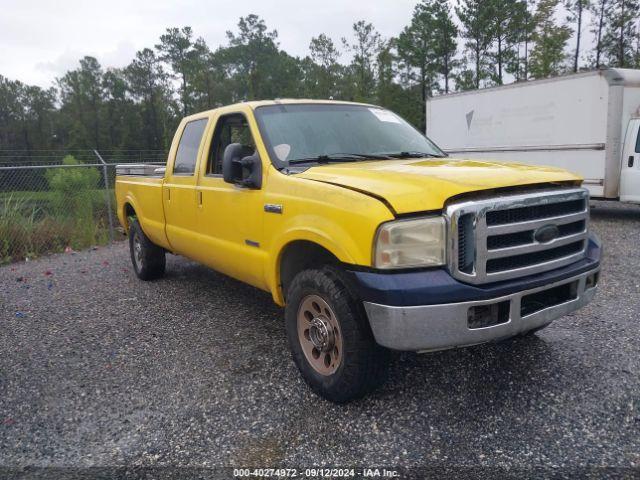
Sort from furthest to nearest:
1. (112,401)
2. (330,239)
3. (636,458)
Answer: (112,401), (330,239), (636,458)

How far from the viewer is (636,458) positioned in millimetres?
2590

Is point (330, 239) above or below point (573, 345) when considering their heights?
above

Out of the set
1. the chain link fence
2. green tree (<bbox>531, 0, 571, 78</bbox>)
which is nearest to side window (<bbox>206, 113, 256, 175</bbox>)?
the chain link fence

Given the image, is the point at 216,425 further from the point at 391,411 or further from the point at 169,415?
the point at 391,411

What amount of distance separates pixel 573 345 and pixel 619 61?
40843 millimetres

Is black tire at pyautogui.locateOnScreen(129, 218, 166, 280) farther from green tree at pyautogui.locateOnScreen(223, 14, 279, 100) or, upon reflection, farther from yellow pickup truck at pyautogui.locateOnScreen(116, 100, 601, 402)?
green tree at pyautogui.locateOnScreen(223, 14, 279, 100)

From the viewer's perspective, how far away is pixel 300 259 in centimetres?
350

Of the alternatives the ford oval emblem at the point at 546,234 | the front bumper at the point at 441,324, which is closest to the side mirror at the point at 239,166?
the front bumper at the point at 441,324

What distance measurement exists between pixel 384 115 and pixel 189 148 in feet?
6.47

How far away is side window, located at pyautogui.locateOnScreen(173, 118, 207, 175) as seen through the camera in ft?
16.1

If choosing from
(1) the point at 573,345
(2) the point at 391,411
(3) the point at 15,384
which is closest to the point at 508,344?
(1) the point at 573,345

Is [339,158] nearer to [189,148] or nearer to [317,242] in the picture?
[317,242]

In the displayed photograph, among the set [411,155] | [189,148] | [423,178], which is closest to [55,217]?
[189,148]

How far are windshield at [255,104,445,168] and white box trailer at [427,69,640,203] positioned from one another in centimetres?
746
